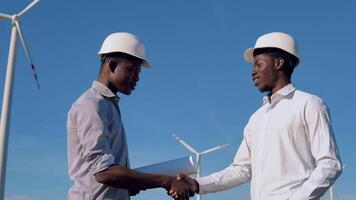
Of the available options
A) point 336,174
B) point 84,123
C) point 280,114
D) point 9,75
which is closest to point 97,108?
point 84,123

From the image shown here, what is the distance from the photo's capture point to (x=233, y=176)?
1217 centimetres

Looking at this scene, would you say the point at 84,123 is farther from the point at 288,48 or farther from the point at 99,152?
the point at 288,48

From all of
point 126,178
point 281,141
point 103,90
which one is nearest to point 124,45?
point 103,90

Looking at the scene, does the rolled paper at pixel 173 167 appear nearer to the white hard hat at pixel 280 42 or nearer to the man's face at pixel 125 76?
the man's face at pixel 125 76

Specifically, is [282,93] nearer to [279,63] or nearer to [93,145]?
[279,63]

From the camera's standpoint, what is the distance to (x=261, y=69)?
1130cm

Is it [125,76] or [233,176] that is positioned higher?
[125,76]

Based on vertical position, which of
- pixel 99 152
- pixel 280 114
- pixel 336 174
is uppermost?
pixel 280 114

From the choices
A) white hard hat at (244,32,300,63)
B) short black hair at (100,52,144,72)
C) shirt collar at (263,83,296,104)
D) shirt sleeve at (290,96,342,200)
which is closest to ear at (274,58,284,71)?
white hard hat at (244,32,300,63)

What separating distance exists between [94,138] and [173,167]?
237 cm

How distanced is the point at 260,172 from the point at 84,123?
3.24 m

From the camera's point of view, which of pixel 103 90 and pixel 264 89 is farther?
pixel 264 89

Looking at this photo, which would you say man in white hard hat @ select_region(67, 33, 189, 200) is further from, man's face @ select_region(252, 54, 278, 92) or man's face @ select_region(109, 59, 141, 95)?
man's face @ select_region(252, 54, 278, 92)

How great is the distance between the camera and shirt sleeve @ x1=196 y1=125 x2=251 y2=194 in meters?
12.1
